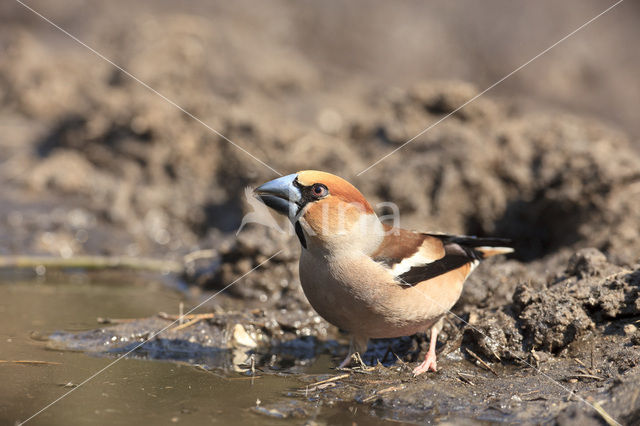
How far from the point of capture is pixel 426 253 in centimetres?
483

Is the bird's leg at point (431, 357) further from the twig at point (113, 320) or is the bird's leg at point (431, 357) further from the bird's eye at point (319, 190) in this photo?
the twig at point (113, 320)

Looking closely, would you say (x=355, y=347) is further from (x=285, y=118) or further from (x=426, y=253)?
(x=285, y=118)

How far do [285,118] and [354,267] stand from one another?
16.6 feet

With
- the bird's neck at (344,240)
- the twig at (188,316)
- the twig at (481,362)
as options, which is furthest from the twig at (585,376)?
the twig at (188,316)

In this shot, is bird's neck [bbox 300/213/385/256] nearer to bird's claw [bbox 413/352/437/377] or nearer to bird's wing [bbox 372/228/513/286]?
bird's wing [bbox 372/228/513/286]

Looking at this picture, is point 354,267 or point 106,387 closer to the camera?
point 106,387

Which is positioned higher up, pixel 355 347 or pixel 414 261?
pixel 414 261

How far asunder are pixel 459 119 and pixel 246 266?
353cm

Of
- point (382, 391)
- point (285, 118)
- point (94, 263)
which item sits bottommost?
point (382, 391)

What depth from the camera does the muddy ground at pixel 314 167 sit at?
4.31 metres

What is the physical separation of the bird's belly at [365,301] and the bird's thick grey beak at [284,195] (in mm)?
417

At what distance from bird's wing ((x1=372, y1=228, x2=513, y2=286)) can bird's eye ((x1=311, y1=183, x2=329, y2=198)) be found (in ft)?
1.81

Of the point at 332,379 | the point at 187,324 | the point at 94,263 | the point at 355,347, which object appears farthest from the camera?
the point at 94,263

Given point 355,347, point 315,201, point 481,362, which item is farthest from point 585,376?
point 315,201
